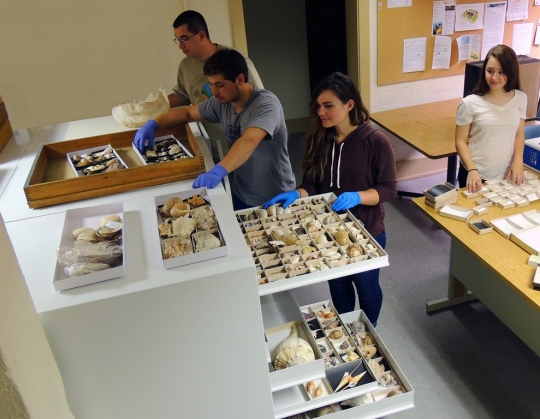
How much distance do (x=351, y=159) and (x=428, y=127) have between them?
1570 millimetres

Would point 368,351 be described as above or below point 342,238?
below

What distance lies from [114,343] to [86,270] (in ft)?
0.59

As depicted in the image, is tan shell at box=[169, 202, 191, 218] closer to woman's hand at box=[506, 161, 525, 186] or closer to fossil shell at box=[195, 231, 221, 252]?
fossil shell at box=[195, 231, 221, 252]

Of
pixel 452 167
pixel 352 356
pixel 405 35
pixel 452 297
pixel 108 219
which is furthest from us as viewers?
pixel 405 35

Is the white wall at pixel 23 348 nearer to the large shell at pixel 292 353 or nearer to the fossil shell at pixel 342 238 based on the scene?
the large shell at pixel 292 353

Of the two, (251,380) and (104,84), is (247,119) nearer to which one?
(251,380)

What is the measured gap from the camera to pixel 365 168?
1.90 metres

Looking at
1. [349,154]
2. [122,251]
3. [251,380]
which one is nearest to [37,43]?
[349,154]

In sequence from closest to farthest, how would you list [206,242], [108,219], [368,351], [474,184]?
[206,242], [108,219], [368,351], [474,184]

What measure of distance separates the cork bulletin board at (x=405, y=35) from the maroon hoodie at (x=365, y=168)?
6.05ft

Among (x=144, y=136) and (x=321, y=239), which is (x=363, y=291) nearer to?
(x=321, y=239)

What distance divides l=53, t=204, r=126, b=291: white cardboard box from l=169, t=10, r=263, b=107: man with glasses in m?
1.19

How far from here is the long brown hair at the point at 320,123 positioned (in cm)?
183

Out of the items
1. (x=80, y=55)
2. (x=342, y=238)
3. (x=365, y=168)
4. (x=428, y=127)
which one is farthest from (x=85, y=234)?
(x=428, y=127)
